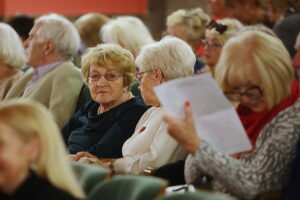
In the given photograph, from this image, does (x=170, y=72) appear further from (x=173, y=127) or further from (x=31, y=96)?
(x=31, y=96)

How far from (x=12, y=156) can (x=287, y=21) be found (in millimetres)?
3015

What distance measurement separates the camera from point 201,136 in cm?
340

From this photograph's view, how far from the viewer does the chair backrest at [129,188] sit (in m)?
2.96

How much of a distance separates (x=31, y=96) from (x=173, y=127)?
274cm

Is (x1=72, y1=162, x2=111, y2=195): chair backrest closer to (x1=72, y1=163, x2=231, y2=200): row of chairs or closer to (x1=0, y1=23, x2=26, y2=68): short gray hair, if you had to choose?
(x1=72, y1=163, x2=231, y2=200): row of chairs

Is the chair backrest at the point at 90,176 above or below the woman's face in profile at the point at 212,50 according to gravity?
above

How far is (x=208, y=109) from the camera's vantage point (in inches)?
133

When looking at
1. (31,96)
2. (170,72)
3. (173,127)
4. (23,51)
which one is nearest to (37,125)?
(173,127)

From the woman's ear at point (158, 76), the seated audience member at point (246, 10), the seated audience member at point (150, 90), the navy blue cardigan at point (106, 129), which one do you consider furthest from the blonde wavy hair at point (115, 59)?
the seated audience member at point (246, 10)

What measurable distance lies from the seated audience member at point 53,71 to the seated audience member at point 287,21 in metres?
1.49

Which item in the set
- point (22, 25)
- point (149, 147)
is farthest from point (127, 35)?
point (149, 147)

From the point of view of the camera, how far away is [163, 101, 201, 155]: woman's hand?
10.8 ft

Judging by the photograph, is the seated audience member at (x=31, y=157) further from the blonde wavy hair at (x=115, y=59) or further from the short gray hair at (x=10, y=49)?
the short gray hair at (x=10, y=49)

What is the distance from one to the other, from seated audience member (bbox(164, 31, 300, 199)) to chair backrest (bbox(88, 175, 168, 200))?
1.20ft
